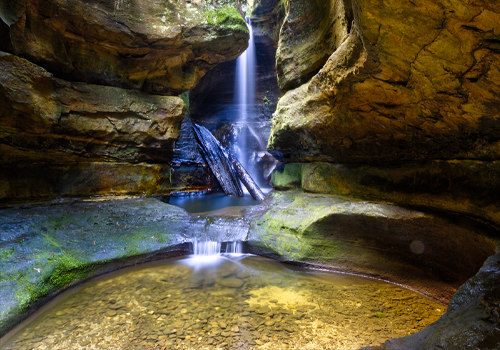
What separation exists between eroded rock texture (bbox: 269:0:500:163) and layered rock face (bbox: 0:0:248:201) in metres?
2.73

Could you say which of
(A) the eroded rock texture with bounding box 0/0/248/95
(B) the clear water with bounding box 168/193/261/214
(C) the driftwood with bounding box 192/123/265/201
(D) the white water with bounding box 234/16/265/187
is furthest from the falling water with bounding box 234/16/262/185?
(A) the eroded rock texture with bounding box 0/0/248/95

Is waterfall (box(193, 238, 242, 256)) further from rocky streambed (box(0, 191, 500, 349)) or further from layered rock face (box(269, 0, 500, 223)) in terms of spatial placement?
layered rock face (box(269, 0, 500, 223))

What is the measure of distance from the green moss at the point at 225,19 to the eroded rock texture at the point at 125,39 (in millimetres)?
19

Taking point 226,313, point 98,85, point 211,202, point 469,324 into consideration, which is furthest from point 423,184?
point 98,85

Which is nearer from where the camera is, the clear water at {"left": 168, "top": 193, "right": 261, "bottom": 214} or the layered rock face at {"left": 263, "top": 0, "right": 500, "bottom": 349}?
the layered rock face at {"left": 263, "top": 0, "right": 500, "bottom": 349}

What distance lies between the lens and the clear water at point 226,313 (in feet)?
7.31

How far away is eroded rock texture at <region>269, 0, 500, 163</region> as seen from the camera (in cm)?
190

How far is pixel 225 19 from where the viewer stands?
5543mm

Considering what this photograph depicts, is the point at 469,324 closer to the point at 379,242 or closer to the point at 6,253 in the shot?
the point at 379,242

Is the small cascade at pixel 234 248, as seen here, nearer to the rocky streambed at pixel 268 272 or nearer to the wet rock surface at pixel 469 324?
the rocky streambed at pixel 268 272

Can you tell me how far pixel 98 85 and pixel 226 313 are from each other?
A: 5.44 m

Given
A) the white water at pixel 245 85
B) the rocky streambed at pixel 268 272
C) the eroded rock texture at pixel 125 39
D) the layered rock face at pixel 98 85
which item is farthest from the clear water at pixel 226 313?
the white water at pixel 245 85

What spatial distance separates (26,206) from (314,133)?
528 centimetres

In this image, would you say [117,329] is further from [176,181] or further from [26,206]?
[176,181]
